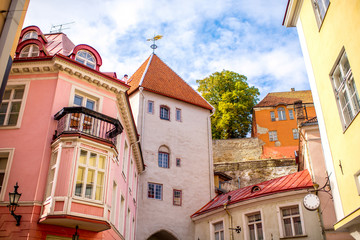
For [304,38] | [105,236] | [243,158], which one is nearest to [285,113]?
[243,158]

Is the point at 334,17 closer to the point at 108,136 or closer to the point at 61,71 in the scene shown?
the point at 108,136

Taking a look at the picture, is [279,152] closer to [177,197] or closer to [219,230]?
[177,197]

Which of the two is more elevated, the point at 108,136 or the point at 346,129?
the point at 108,136

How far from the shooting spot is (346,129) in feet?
34.0

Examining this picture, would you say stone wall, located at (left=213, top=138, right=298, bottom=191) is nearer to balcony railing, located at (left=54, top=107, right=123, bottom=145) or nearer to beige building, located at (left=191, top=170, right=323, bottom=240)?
beige building, located at (left=191, top=170, right=323, bottom=240)

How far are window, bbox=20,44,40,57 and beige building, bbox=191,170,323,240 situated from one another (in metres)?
13.1

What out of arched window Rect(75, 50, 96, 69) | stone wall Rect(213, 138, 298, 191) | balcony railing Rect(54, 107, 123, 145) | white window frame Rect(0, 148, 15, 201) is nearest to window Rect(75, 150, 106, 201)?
balcony railing Rect(54, 107, 123, 145)

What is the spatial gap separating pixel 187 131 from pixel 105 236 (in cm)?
1568

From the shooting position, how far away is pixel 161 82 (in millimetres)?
30062

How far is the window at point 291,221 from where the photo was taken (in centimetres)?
1784

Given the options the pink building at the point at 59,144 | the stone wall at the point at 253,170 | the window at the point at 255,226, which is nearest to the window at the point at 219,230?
the window at the point at 255,226

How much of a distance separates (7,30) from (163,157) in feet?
70.0

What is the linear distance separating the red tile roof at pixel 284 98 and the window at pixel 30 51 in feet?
112

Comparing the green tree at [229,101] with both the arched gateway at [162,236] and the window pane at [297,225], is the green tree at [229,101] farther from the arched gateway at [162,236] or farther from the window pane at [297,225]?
the window pane at [297,225]
